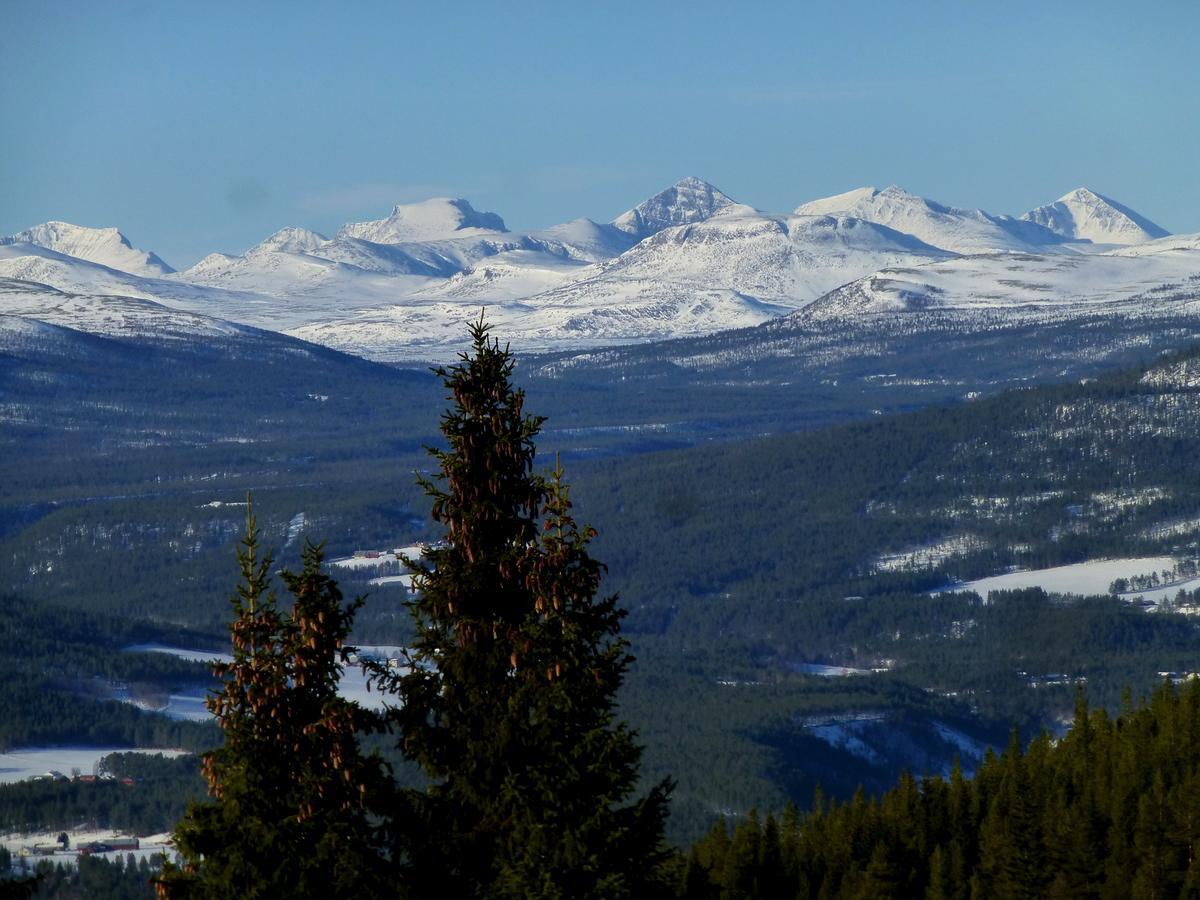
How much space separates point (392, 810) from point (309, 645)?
232 cm

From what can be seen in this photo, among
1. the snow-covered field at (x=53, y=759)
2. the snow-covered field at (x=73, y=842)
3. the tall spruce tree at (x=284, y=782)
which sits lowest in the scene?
the snow-covered field at (x=53, y=759)

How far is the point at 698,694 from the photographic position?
193625 millimetres

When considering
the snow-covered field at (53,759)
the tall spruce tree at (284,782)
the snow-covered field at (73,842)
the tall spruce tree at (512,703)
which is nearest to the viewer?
the tall spruce tree at (512,703)

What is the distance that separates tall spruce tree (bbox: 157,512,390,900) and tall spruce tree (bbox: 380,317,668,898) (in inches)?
26.0

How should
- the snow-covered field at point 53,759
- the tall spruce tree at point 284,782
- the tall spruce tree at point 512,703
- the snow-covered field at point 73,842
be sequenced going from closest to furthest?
the tall spruce tree at point 512,703
the tall spruce tree at point 284,782
the snow-covered field at point 73,842
the snow-covered field at point 53,759

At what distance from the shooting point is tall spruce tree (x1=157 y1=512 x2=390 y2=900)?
28125mm

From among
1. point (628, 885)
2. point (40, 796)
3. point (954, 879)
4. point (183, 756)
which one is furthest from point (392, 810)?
point (183, 756)

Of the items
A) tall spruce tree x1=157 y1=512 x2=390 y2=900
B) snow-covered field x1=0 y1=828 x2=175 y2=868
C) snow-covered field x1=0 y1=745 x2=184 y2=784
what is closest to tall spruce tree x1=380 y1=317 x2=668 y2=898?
tall spruce tree x1=157 y1=512 x2=390 y2=900

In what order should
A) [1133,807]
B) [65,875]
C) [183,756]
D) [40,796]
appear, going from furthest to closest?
[183,756] → [40,796] → [65,875] → [1133,807]

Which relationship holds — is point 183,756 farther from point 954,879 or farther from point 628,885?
point 628,885

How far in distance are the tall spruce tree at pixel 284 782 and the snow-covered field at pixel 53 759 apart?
12729 centimetres

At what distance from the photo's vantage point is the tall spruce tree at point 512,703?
27.8 meters

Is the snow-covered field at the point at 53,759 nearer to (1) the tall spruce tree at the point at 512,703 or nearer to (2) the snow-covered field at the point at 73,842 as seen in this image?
(2) the snow-covered field at the point at 73,842

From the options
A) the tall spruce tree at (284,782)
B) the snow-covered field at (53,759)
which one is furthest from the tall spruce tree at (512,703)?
the snow-covered field at (53,759)
